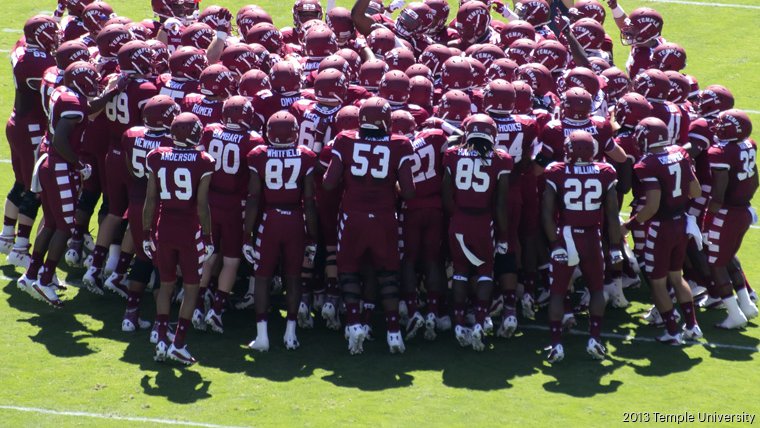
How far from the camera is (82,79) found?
1243cm

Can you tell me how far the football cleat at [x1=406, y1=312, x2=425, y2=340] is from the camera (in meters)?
12.0

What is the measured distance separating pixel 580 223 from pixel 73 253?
539 centimetres

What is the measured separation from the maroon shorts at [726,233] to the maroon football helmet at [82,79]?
6.29 meters

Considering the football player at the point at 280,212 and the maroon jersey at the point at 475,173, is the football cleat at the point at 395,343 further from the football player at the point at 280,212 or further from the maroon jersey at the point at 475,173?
the maroon jersey at the point at 475,173

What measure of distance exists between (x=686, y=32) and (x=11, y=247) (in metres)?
12.0

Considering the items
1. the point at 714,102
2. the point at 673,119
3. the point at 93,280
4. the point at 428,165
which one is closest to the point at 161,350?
the point at 93,280

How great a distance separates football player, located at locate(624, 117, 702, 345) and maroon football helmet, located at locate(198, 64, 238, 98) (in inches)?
156

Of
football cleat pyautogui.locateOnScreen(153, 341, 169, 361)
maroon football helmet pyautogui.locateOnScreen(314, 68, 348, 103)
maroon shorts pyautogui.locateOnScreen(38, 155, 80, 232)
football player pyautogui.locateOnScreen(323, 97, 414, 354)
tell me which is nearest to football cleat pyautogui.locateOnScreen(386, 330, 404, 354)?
football player pyautogui.locateOnScreen(323, 97, 414, 354)

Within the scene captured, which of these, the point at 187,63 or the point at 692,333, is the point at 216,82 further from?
the point at 692,333

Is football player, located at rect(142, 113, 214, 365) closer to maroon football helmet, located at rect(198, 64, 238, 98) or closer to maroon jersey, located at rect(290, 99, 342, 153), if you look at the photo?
maroon football helmet, located at rect(198, 64, 238, 98)

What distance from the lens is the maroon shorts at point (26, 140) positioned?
1364cm

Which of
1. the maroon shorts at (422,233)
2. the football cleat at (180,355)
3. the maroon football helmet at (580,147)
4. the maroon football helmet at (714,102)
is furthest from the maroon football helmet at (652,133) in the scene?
the football cleat at (180,355)

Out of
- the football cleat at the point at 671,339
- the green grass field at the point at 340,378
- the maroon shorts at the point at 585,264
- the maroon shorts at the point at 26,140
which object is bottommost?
the green grass field at the point at 340,378

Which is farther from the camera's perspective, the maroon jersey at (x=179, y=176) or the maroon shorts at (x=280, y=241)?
the maroon shorts at (x=280, y=241)
